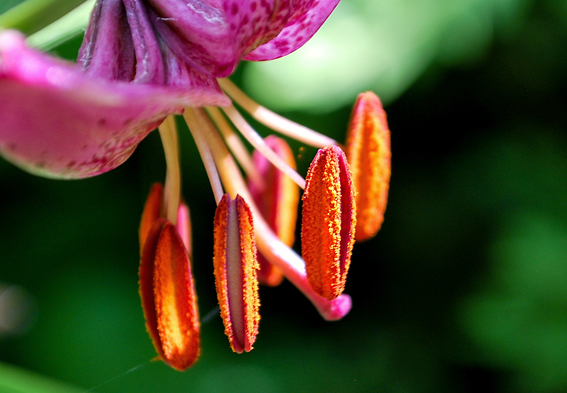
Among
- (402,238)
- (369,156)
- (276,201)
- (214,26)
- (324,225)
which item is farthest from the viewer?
(402,238)

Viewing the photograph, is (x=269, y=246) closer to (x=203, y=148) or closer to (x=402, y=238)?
(x=203, y=148)

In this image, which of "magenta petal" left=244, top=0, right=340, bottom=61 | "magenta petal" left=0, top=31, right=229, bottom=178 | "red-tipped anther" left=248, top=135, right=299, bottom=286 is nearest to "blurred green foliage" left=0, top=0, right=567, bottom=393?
"red-tipped anther" left=248, top=135, right=299, bottom=286

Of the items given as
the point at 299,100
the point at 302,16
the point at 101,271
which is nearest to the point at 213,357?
the point at 101,271

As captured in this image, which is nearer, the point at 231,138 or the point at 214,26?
the point at 214,26

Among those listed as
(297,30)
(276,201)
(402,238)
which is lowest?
(402,238)

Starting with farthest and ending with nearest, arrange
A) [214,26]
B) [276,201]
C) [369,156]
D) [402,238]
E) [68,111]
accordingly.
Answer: [402,238] < [276,201] < [369,156] < [214,26] < [68,111]

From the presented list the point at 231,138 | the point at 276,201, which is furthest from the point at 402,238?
the point at 231,138

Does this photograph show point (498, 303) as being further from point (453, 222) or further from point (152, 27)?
point (152, 27)
